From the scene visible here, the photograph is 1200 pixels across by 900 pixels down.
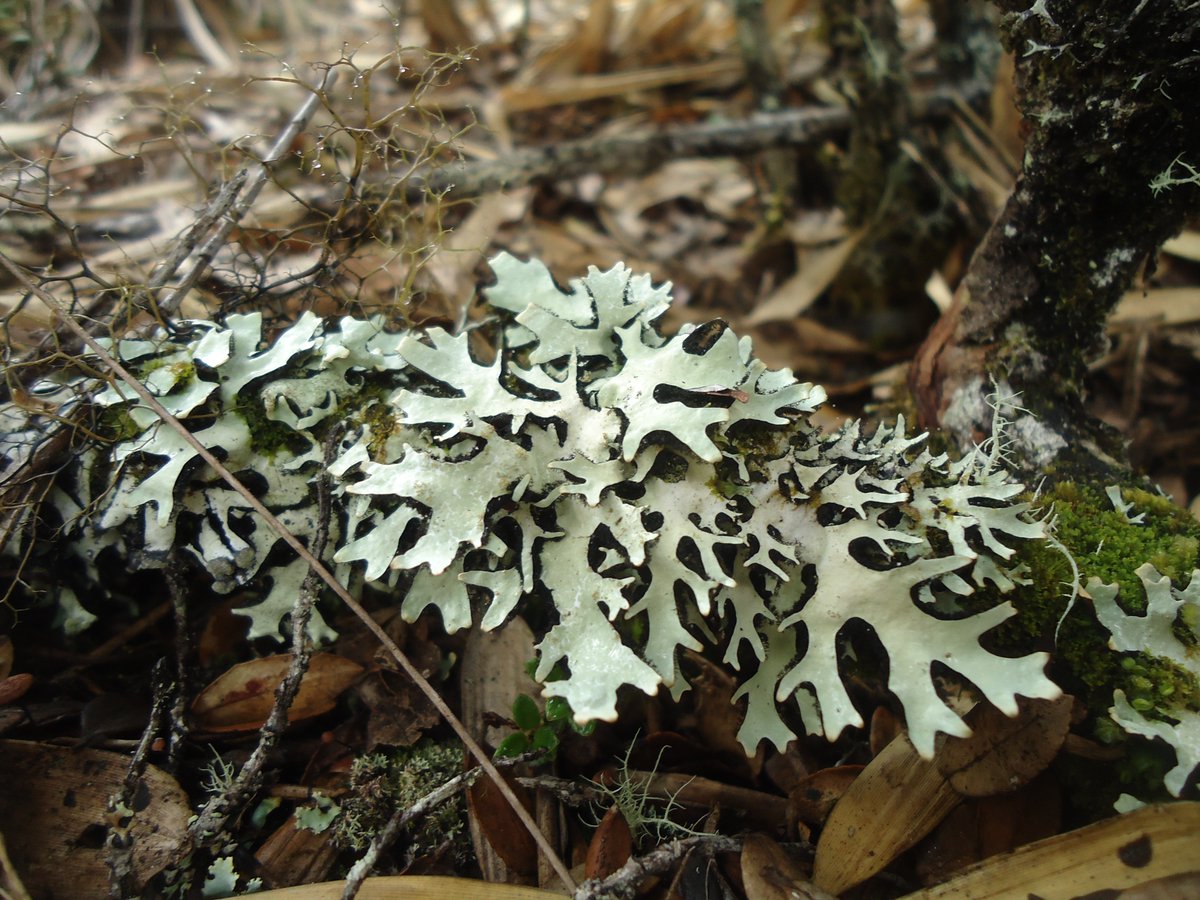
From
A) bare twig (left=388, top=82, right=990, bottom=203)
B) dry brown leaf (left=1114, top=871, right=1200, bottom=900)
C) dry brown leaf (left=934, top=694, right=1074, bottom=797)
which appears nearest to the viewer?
dry brown leaf (left=1114, top=871, right=1200, bottom=900)

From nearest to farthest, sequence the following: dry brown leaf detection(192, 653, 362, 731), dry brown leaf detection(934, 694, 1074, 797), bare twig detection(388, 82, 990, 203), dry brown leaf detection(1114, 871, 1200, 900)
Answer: dry brown leaf detection(1114, 871, 1200, 900) < dry brown leaf detection(934, 694, 1074, 797) < dry brown leaf detection(192, 653, 362, 731) < bare twig detection(388, 82, 990, 203)

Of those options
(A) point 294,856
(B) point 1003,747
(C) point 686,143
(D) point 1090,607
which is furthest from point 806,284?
(A) point 294,856

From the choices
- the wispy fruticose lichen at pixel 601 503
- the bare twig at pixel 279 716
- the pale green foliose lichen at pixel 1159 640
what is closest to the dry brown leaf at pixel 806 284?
the wispy fruticose lichen at pixel 601 503

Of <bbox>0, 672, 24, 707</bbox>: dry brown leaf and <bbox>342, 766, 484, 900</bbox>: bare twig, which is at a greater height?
<bbox>0, 672, 24, 707</bbox>: dry brown leaf

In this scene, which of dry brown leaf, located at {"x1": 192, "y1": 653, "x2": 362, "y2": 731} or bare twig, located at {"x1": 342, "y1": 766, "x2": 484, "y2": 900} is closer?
bare twig, located at {"x1": 342, "y1": 766, "x2": 484, "y2": 900}

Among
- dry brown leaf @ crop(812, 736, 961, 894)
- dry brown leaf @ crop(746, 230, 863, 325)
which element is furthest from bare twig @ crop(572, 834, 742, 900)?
dry brown leaf @ crop(746, 230, 863, 325)

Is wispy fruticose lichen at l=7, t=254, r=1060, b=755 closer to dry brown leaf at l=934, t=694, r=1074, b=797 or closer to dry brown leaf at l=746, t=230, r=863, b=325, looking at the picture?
dry brown leaf at l=934, t=694, r=1074, b=797

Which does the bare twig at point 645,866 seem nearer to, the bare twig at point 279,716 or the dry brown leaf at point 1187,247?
the bare twig at point 279,716
